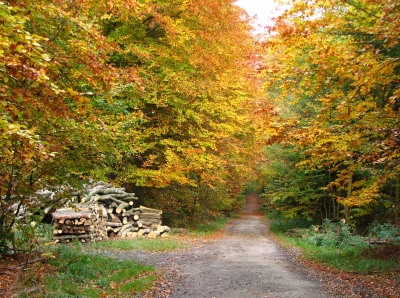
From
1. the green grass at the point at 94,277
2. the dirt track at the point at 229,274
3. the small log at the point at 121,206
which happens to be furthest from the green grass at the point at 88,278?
the small log at the point at 121,206

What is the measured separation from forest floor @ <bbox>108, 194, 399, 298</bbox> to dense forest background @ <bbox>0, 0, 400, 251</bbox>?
2551mm

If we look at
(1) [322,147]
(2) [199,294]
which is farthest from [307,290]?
(1) [322,147]

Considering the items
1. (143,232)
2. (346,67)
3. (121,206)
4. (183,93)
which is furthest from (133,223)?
(346,67)

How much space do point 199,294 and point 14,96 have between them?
216 inches

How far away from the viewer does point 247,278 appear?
9594 mm

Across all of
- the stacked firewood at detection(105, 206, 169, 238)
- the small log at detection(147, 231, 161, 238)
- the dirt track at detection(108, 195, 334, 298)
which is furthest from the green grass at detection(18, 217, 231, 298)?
the small log at detection(147, 231, 161, 238)

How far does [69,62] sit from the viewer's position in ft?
21.2

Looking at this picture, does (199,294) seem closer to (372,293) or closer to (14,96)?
(372,293)

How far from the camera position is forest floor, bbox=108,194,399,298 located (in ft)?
27.3

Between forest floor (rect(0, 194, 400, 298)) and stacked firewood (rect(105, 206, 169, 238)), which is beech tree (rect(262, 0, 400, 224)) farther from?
stacked firewood (rect(105, 206, 169, 238))

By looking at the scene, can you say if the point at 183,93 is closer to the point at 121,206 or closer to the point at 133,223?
the point at 121,206

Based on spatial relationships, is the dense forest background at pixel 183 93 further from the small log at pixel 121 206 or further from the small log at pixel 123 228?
the small log at pixel 123 228

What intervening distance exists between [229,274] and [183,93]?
27.3 feet

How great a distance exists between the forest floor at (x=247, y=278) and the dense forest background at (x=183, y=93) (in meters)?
2.55
